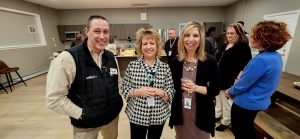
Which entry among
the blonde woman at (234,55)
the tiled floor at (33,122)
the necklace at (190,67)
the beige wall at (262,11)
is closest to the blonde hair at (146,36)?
the necklace at (190,67)

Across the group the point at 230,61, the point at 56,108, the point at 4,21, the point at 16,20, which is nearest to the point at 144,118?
the point at 56,108

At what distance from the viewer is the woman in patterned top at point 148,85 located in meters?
1.28

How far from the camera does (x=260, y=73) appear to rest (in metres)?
1.37

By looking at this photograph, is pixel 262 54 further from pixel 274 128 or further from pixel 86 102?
pixel 86 102

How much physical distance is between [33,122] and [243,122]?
10.9ft

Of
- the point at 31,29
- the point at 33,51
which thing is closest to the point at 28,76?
the point at 33,51

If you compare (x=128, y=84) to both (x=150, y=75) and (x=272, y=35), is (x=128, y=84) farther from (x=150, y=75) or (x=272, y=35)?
(x=272, y=35)

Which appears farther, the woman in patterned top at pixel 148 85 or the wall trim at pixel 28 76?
the wall trim at pixel 28 76

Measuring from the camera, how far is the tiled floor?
241 cm

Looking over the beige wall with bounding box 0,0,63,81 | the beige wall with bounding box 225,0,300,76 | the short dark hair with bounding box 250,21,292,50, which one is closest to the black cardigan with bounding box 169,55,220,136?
the short dark hair with bounding box 250,21,292,50

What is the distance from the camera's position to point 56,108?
3.76 ft

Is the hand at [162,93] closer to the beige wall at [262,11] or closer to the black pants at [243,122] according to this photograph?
the black pants at [243,122]

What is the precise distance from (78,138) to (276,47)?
1885 millimetres

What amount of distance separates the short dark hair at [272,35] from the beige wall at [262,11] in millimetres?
2985
